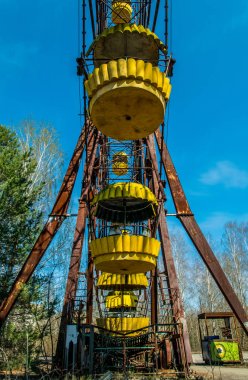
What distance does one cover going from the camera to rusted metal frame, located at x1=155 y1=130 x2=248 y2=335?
409 inches

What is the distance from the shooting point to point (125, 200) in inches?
425

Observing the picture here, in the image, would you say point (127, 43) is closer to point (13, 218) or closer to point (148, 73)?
point (148, 73)

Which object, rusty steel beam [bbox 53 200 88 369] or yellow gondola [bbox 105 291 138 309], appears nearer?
rusty steel beam [bbox 53 200 88 369]

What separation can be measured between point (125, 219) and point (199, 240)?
258 centimetres

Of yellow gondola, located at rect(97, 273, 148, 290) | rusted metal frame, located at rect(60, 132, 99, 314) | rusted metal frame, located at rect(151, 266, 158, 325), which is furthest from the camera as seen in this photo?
yellow gondola, located at rect(97, 273, 148, 290)

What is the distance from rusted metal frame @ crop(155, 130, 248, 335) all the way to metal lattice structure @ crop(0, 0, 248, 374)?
30 mm

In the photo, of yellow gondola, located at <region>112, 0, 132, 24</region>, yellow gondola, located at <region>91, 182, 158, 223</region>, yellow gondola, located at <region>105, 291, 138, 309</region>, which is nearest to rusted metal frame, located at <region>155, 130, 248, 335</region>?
yellow gondola, located at <region>91, 182, 158, 223</region>

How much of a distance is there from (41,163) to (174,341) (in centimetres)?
1444

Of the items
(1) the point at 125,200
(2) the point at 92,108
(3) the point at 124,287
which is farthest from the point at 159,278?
(2) the point at 92,108

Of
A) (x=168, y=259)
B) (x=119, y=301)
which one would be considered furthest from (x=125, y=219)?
(x=119, y=301)

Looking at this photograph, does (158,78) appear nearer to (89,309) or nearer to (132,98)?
(132,98)

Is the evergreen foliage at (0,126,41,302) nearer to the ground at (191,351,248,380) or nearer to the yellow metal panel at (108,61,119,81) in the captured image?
the ground at (191,351,248,380)

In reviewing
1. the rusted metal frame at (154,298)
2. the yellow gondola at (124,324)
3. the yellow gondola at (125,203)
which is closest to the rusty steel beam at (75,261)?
the yellow gondola at (125,203)

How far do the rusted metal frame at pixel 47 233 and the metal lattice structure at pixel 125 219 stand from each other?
33mm
